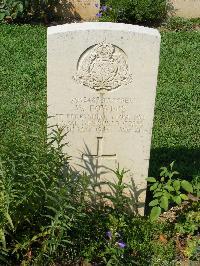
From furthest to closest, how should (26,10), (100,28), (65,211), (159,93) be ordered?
(26,10) < (159,93) < (100,28) < (65,211)

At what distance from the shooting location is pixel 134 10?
9.20 metres

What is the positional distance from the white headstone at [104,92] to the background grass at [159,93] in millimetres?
412

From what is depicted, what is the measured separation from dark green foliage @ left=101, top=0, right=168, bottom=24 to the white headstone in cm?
492

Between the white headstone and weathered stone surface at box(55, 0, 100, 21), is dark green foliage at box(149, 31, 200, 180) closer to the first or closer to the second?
the white headstone

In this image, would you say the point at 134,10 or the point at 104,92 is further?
the point at 134,10

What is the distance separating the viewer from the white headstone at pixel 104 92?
163 inches

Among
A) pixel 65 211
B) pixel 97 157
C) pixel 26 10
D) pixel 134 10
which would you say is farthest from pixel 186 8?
pixel 65 211

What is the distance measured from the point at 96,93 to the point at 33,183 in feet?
2.88

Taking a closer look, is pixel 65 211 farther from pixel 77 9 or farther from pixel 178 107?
pixel 77 9

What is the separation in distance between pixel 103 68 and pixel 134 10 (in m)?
5.19

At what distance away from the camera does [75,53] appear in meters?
4.16

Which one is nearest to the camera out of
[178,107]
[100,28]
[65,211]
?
[65,211]

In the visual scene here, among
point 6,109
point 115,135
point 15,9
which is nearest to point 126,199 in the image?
point 115,135

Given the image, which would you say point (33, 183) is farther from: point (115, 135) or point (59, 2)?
point (59, 2)
